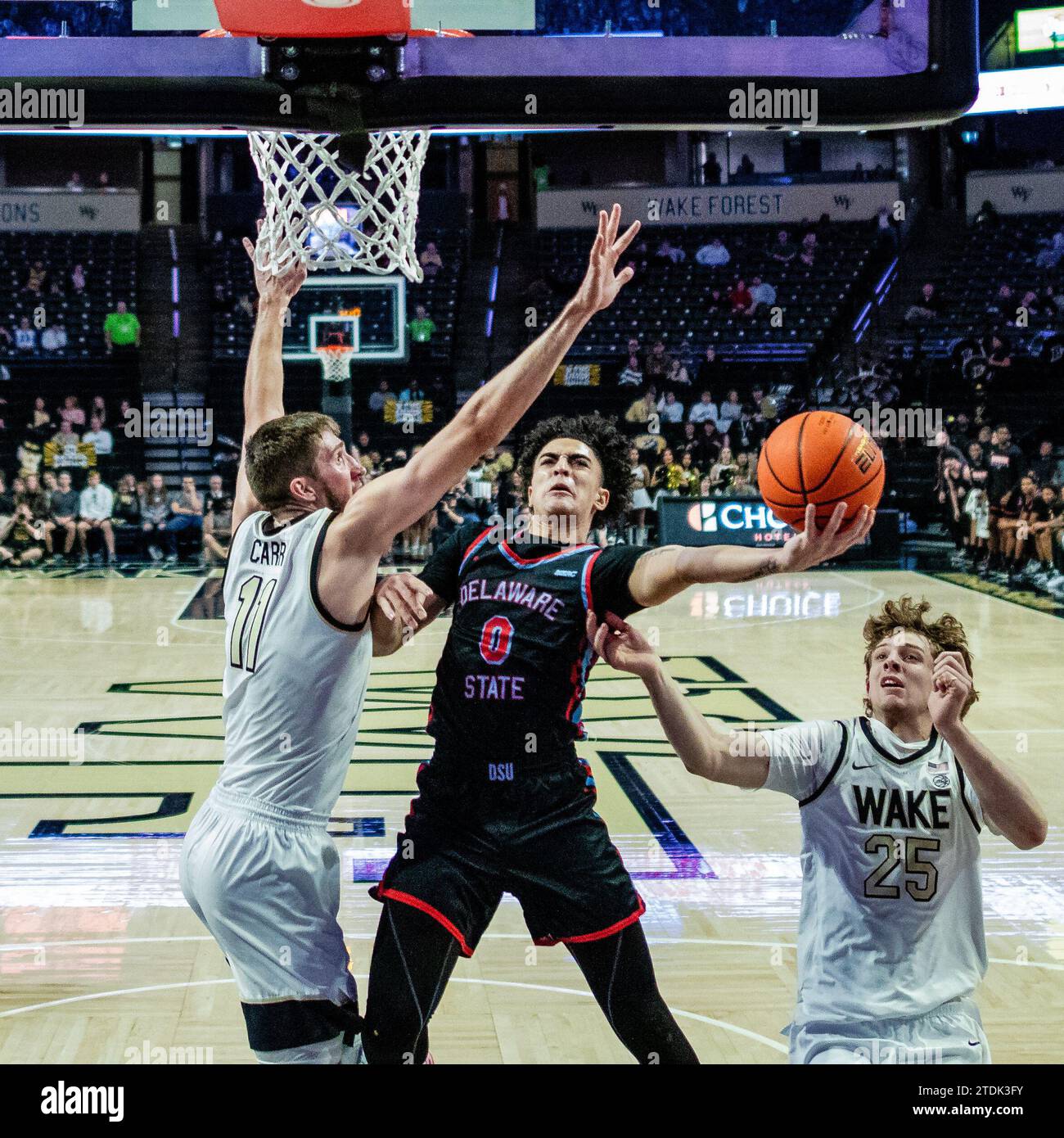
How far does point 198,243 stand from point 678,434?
9.87 metres

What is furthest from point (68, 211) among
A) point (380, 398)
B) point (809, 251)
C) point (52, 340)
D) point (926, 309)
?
point (926, 309)

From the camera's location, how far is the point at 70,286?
75.0 feet

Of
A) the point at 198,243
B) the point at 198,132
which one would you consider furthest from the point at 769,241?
the point at 198,132

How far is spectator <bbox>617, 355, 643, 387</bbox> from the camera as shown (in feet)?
69.6

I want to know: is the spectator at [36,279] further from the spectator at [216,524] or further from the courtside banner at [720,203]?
the courtside banner at [720,203]

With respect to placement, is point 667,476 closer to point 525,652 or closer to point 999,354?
point 999,354

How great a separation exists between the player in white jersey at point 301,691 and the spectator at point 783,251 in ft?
69.5

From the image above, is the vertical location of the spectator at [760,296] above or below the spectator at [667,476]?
above

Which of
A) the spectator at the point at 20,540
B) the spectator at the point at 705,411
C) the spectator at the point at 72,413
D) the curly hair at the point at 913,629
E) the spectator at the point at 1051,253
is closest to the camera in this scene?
the curly hair at the point at 913,629

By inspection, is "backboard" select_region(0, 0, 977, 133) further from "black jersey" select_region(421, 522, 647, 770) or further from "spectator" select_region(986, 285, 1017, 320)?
"spectator" select_region(986, 285, 1017, 320)

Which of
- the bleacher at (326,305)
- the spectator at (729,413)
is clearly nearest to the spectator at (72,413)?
the bleacher at (326,305)

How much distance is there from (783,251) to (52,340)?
1184 centimetres

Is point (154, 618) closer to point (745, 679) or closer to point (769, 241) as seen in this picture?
point (745, 679)

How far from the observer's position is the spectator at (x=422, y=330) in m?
21.9
